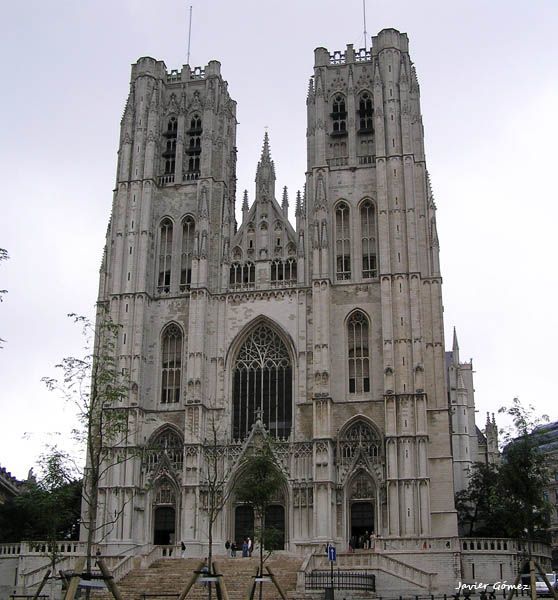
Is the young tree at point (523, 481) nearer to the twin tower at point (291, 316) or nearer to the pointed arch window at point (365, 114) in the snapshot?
the twin tower at point (291, 316)

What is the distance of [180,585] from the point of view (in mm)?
35281

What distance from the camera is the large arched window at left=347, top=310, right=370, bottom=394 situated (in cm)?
4672

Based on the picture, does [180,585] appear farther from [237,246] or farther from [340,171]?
[340,171]

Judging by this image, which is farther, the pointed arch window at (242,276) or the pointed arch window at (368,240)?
the pointed arch window at (242,276)

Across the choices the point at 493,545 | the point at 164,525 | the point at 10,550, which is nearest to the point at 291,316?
the point at 164,525

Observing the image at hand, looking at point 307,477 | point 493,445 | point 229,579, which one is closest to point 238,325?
point 307,477

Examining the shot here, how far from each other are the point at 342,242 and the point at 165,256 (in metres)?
10.7

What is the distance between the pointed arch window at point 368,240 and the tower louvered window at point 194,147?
10.8 m

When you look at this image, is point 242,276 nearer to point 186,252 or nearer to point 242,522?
point 186,252

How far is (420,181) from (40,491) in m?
28.1

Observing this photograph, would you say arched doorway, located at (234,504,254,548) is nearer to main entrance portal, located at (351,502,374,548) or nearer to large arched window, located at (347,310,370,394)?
main entrance portal, located at (351,502,374,548)

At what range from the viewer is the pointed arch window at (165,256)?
169ft

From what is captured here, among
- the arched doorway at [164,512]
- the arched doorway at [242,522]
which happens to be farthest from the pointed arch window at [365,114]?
the arched doorway at [164,512]

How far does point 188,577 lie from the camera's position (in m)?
36.5
